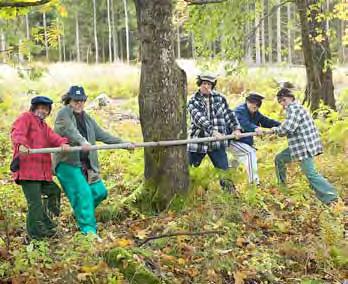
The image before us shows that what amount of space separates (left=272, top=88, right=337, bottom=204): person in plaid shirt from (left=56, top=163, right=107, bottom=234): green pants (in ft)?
9.66

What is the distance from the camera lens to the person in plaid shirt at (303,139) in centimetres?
834

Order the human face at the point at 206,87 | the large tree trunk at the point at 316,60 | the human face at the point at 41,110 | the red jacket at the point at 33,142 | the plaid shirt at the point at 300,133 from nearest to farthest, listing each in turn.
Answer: the red jacket at the point at 33,142, the human face at the point at 41,110, the human face at the point at 206,87, the plaid shirt at the point at 300,133, the large tree trunk at the point at 316,60

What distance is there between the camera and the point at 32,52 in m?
6.65

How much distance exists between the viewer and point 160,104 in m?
7.45

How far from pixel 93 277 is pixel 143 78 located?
10.3ft

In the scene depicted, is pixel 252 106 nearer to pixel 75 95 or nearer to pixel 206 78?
pixel 206 78

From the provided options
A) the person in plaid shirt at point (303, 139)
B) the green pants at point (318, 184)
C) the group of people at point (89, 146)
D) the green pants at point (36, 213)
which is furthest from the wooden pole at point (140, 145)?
the green pants at point (318, 184)

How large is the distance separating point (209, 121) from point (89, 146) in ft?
7.08

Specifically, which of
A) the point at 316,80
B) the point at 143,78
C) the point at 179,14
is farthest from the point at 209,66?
the point at 143,78

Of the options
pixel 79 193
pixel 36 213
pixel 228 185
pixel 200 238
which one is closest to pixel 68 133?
pixel 79 193

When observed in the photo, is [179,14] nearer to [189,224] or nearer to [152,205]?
[152,205]

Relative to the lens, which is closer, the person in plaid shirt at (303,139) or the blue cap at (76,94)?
the blue cap at (76,94)

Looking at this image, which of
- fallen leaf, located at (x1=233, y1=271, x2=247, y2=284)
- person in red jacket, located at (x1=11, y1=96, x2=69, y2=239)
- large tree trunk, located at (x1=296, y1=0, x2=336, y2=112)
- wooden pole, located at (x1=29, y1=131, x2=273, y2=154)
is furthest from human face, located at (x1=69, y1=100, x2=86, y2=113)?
large tree trunk, located at (x1=296, y1=0, x2=336, y2=112)

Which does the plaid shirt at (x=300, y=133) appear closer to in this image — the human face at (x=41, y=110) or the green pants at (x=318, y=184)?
the green pants at (x=318, y=184)
